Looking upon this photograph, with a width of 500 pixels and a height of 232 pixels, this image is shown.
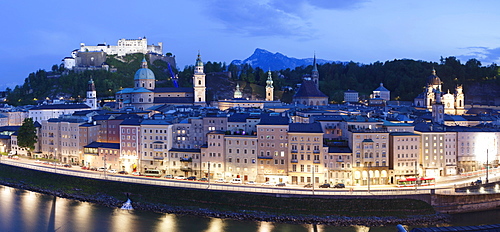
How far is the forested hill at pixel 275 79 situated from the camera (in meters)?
81.6

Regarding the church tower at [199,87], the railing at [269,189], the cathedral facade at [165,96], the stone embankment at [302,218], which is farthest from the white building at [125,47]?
the stone embankment at [302,218]

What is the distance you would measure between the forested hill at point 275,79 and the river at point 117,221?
47175 mm

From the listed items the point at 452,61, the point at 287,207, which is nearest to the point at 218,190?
the point at 287,207

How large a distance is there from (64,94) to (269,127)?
53699 mm

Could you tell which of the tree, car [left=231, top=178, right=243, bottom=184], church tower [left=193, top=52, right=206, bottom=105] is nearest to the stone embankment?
car [left=231, top=178, right=243, bottom=184]

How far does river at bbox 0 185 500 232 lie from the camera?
28344 millimetres

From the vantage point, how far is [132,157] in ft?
136

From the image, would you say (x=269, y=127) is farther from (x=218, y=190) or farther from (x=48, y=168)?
(x=48, y=168)

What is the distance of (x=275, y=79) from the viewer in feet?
284

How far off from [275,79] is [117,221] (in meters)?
59.4

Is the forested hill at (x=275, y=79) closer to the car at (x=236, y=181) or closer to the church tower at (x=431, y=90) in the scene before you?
the church tower at (x=431, y=90)

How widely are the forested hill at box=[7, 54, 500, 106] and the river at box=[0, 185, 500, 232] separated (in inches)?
1857

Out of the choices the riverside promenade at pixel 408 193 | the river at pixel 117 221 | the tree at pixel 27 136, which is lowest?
the river at pixel 117 221

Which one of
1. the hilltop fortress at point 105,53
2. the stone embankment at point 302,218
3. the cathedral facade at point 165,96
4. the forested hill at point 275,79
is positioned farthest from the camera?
the hilltop fortress at point 105,53
